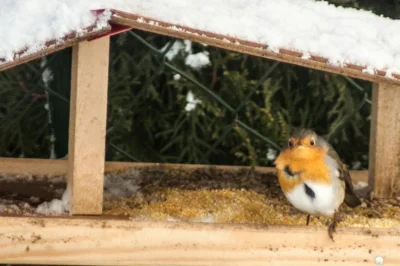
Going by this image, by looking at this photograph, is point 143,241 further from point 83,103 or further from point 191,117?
point 191,117

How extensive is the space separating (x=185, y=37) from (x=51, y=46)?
0.31m

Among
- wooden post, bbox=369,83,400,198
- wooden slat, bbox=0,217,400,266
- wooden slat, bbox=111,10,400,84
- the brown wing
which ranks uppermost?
wooden slat, bbox=111,10,400,84

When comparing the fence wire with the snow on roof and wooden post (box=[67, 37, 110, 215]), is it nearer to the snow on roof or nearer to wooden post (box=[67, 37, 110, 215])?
the snow on roof

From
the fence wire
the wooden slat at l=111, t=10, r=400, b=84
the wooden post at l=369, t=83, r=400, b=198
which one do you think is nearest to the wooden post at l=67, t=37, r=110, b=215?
the wooden slat at l=111, t=10, r=400, b=84

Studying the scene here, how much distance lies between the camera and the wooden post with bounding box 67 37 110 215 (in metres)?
2.07

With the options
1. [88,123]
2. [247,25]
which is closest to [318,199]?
[247,25]

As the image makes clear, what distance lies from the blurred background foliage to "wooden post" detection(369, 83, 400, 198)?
0.72 meters

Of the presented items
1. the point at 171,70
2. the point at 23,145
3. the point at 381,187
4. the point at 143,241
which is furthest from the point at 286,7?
the point at 23,145

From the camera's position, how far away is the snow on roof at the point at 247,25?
1.99 metres

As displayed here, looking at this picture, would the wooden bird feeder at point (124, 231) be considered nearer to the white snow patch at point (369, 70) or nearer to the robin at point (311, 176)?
the white snow patch at point (369, 70)

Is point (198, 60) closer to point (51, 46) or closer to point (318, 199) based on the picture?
point (318, 199)

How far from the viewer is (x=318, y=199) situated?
2.24m

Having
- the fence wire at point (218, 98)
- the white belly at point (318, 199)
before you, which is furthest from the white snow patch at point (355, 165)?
the white belly at point (318, 199)

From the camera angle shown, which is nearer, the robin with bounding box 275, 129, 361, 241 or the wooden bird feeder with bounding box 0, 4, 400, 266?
the wooden bird feeder with bounding box 0, 4, 400, 266
